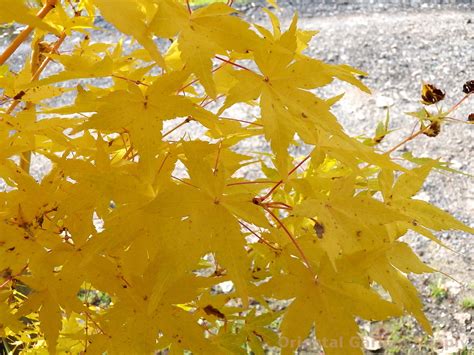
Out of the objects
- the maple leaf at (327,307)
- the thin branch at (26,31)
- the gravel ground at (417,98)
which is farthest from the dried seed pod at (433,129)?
the gravel ground at (417,98)

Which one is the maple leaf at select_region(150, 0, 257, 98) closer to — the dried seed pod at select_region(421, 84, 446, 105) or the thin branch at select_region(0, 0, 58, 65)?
the thin branch at select_region(0, 0, 58, 65)

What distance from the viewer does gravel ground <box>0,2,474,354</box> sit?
165 centimetres

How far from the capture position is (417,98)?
A: 99.0 inches

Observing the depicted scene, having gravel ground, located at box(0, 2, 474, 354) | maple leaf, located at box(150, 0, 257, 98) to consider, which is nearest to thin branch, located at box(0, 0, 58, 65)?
maple leaf, located at box(150, 0, 257, 98)

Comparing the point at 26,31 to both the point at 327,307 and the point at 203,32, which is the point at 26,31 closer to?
the point at 203,32

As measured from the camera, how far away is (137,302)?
609 mm

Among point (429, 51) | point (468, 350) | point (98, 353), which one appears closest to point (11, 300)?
point (98, 353)

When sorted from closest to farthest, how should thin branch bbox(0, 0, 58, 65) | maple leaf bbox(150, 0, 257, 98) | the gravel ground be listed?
maple leaf bbox(150, 0, 257, 98), thin branch bbox(0, 0, 58, 65), the gravel ground

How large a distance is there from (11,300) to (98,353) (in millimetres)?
200

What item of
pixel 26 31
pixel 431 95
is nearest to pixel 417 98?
pixel 431 95

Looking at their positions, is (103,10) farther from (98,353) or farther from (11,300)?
(11,300)

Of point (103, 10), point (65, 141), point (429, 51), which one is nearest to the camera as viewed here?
point (103, 10)

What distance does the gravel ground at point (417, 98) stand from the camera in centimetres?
165

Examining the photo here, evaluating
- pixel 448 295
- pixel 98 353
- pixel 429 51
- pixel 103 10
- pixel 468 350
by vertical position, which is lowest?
pixel 98 353
